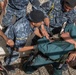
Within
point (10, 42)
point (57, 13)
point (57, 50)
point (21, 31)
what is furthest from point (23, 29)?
point (57, 13)

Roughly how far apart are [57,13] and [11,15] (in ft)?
2.86

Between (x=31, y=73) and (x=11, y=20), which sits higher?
(x=11, y=20)

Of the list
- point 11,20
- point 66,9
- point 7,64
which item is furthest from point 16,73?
point 66,9

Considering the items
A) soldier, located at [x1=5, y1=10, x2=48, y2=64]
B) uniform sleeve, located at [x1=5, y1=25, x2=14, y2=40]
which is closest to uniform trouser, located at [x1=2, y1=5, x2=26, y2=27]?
uniform sleeve, located at [x1=5, y1=25, x2=14, y2=40]

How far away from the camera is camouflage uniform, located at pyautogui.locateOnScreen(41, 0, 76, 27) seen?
17.3 ft

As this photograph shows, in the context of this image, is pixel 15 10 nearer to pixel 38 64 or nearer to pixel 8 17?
pixel 8 17

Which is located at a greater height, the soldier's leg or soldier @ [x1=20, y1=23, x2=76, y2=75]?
the soldier's leg

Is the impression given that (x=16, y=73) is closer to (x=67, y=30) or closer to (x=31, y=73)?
(x=31, y=73)

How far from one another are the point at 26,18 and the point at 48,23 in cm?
53

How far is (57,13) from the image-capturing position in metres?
5.36

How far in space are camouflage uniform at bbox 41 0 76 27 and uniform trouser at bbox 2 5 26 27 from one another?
46cm

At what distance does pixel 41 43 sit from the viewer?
4.59 m

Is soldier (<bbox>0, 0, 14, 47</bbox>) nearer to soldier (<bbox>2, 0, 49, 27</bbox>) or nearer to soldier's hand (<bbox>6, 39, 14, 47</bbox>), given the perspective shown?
soldier's hand (<bbox>6, 39, 14, 47</bbox>)

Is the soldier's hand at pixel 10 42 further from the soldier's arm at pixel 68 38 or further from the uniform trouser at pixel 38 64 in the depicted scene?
the soldier's arm at pixel 68 38
